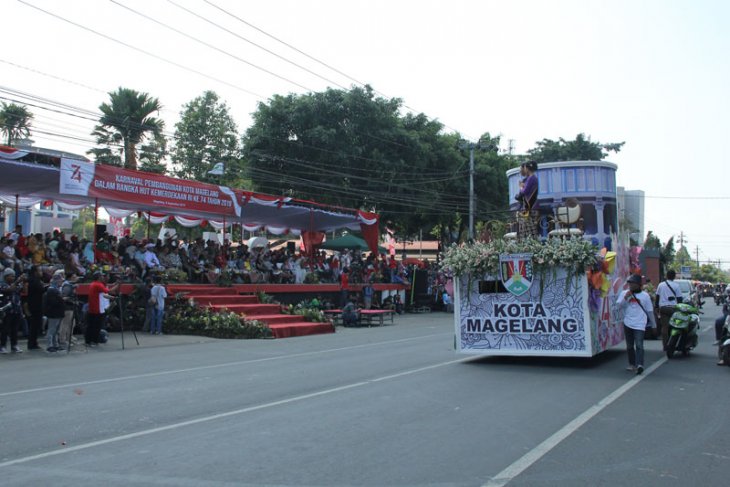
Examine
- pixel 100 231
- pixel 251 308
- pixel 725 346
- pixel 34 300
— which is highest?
pixel 100 231

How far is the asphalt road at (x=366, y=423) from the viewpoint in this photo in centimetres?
548

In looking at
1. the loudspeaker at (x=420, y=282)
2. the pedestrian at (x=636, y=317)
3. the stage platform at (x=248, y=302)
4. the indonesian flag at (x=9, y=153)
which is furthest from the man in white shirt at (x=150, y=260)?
the loudspeaker at (x=420, y=282)

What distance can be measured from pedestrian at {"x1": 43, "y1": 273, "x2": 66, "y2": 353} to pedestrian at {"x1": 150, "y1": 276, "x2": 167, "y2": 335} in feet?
14.1

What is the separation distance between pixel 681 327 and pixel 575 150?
39310mm

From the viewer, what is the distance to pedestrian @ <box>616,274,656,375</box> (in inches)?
436

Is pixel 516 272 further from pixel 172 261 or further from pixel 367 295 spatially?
pixel 367 295

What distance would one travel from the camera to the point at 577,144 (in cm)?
5041

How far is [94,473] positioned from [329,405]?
11.4 ft

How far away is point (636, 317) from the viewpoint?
1108 centimetres

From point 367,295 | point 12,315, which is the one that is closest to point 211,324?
point 12,315

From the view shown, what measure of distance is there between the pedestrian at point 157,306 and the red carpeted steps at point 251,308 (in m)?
0.94

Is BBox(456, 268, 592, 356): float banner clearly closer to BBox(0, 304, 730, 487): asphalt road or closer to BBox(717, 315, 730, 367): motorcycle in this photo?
BBox(0, 304, 730, 487): asphalt road

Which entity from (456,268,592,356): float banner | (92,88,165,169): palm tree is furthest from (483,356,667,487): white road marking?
(92,88,165,169): palm tree

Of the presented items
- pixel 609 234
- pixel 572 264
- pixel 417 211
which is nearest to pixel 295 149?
pixel 417 211
